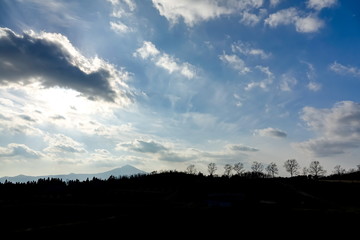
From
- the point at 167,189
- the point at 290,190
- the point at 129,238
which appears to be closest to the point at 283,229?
the point at 129,238

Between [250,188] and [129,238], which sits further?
[250,188]

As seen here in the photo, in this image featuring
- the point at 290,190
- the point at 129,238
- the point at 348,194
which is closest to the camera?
the point at 129,238

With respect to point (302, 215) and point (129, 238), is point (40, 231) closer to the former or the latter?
point (129, 238)

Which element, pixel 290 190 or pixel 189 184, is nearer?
pixel 290 190

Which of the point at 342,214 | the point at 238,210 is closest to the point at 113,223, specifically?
the point at 238,210

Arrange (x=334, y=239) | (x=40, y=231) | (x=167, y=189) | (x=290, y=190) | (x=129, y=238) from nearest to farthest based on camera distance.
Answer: (x=40, y=231), (x=129, y=238), (x=334, y=239), (x=290, y=190), (x=167, y=189)

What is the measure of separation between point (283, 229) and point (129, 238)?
12.7 meters

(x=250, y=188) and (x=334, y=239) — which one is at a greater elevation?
(x=250, y=188)

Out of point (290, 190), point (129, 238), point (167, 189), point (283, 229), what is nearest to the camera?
point (129, 238)

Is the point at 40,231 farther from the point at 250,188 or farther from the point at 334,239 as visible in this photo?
the point at 250,188

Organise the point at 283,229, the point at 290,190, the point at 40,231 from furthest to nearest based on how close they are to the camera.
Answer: the point at 290,190
the point at 283,229
the point at 40,231

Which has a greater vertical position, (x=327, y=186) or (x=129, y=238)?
(x=327, y=186)

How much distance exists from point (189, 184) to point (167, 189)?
4.96m

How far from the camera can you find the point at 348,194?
5375 centimetres
